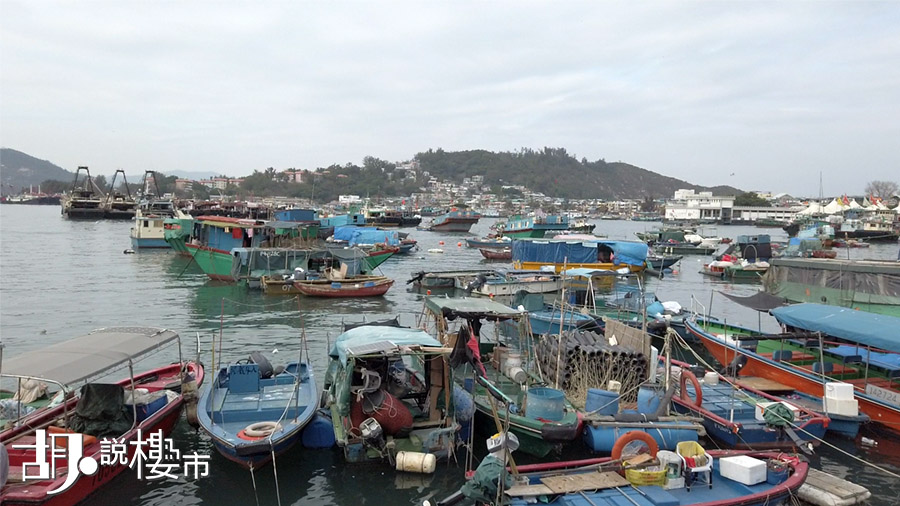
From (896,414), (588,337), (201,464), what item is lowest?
(201,464)

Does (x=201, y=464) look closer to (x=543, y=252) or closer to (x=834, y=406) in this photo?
(x=834, y=406)

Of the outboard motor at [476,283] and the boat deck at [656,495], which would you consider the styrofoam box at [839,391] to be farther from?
the outboard motor at [476,283]

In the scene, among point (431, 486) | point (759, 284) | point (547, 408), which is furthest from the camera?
point (759, 284)

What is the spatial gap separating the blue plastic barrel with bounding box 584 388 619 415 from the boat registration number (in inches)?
233

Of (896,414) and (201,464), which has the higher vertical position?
(896,414)

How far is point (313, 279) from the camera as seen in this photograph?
32.0m

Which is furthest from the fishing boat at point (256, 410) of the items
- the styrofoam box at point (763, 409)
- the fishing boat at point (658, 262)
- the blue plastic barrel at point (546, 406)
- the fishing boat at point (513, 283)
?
the fishing boat at point (658, 262)

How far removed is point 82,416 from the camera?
10570 mm

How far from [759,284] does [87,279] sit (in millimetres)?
44580

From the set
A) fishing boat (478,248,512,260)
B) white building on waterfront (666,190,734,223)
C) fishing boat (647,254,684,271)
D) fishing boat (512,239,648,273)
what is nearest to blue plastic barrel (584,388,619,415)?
fishing boat (512,239,648,273)

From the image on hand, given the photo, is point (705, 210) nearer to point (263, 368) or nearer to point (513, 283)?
point (513, 283)

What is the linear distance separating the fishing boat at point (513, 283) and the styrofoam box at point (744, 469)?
1604 cm

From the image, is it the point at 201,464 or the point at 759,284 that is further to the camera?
the point at 759,284

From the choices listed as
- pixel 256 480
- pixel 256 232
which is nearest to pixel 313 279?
pixel 256 232
